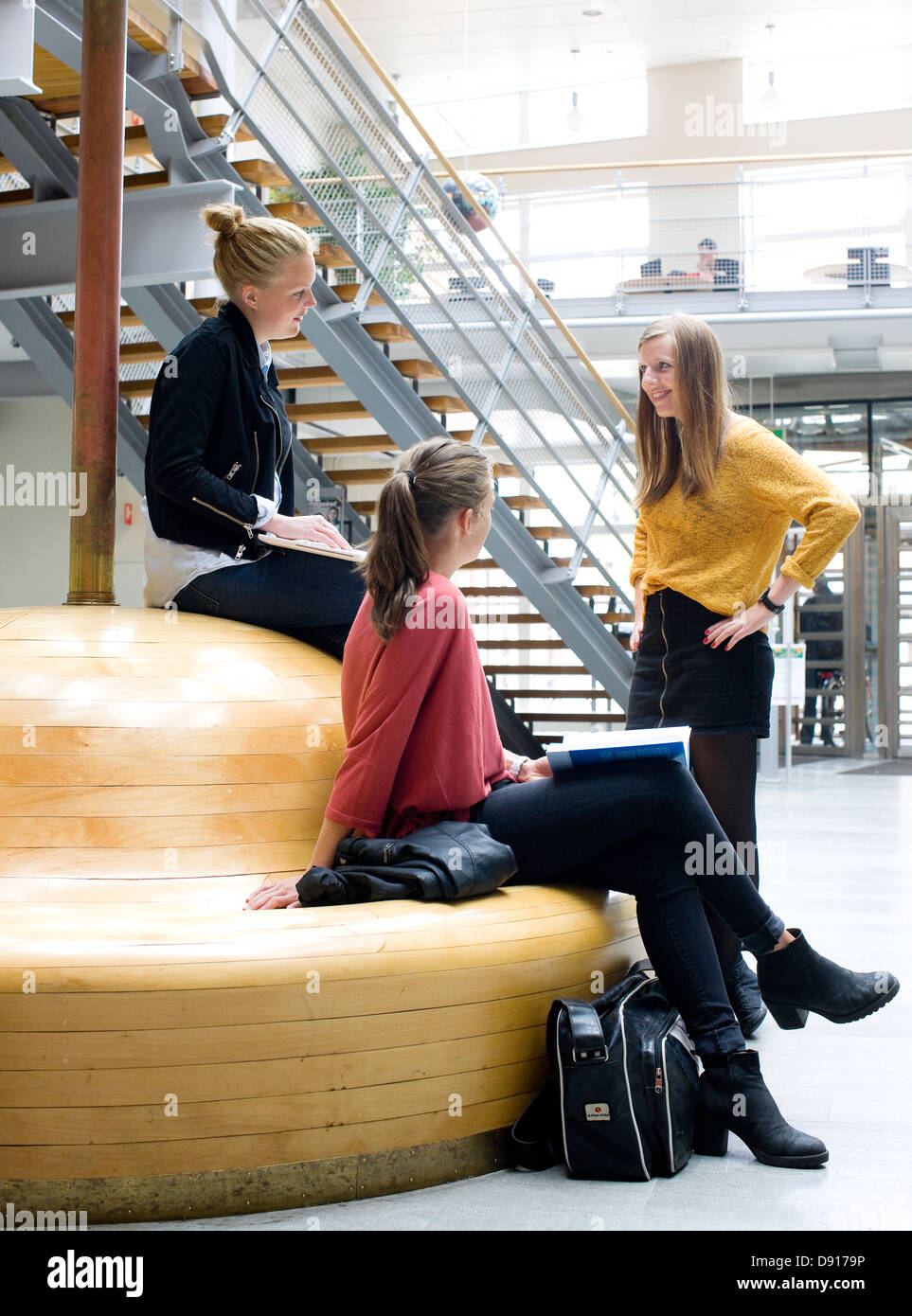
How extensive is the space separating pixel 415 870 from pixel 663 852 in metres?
0.55

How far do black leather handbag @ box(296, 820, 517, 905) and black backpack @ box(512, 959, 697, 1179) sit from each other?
310 millimetres

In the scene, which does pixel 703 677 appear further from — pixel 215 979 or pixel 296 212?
pixel 296 212

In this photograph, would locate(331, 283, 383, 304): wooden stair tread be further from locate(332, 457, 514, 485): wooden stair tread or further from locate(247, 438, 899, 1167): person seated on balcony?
locate(247, 438, 899, 1167): person seated on balcony

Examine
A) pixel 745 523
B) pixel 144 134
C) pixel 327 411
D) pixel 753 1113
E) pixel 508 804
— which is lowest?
pixel 753 1113

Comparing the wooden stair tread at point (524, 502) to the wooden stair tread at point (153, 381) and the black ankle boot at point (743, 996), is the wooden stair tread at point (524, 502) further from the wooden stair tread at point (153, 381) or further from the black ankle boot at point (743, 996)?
the black ankle boot at point (743, 996)

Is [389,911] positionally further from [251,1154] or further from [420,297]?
[420,297]

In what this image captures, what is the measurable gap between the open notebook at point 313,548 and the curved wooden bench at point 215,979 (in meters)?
0.51

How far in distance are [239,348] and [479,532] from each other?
113 centimetres

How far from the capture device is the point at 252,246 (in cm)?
360

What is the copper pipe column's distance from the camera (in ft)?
13.6

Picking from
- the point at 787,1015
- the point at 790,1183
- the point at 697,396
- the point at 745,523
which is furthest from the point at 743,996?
the point at 697,396

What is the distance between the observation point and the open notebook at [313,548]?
3.65 m

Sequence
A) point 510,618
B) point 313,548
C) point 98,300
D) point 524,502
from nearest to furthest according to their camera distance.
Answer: point 313,548 < point 98,300 < point 524,502 < point 510,618
